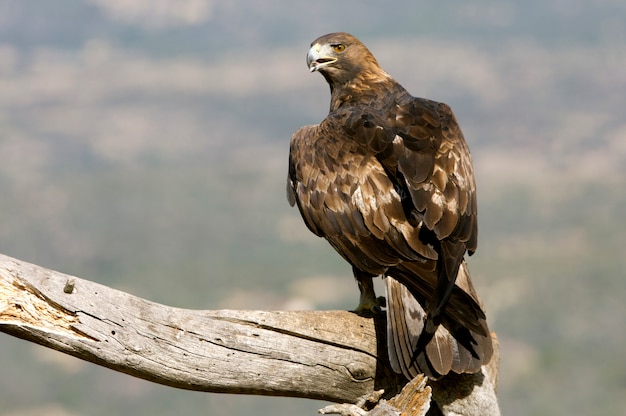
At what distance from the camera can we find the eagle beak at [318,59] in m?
8.63

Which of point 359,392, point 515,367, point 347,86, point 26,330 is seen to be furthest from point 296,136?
point 515,367

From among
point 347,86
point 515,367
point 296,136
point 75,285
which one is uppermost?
point 515,367

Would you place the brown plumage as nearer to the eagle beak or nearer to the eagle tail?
the eagle tail

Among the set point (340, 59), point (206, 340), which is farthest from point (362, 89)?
point (206, 340)

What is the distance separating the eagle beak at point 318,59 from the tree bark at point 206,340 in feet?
8.97

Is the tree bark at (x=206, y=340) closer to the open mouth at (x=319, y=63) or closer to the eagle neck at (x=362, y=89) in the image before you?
the eagle neck at (x=362, y=89)

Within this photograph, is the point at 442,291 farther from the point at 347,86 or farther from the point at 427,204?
the point at 347,86

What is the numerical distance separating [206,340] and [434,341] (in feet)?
4.83

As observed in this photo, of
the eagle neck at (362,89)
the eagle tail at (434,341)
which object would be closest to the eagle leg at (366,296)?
the eagle tail at (434,341)

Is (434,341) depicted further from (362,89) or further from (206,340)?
(362,89)

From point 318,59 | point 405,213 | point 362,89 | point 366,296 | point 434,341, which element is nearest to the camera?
point 434,341

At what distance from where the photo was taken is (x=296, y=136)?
7523 millimetres

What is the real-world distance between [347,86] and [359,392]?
3086 mm

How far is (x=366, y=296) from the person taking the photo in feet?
23.2
